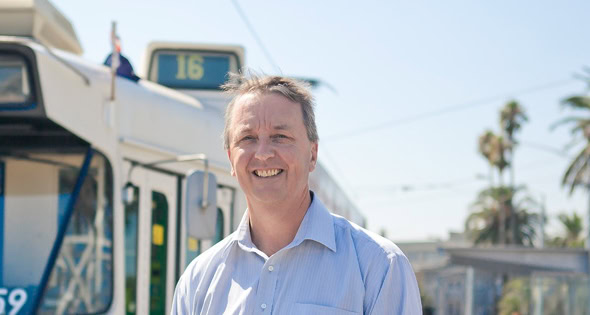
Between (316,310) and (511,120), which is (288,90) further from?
(511,120)

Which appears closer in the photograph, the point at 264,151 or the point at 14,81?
the point at 264,151

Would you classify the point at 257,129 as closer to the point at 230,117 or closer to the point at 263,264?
the point at 230,117

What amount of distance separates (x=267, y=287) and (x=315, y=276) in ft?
0.42

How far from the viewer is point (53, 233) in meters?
4.97

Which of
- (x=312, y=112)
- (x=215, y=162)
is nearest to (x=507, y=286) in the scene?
(x=215, y=162)

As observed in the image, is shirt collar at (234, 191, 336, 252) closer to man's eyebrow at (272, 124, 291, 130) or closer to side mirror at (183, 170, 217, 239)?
man's eyebrow at (272, 124, 291, 130)

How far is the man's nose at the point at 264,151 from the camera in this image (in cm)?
254

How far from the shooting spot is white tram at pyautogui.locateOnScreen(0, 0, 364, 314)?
4824 millimetres

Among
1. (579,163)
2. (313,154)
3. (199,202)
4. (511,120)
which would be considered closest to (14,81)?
(199,202)

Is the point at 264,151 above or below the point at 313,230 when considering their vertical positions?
above

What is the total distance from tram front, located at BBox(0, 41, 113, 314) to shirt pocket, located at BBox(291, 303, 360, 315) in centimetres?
272

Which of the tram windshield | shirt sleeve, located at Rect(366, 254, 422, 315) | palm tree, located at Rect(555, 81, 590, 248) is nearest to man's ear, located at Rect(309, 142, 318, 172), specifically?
shirt sleeve, located at Rect(366, 254, 422, 315)

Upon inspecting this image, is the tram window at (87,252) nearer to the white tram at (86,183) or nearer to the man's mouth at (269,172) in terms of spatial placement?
the white tram at (86,183)

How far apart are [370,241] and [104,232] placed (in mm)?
3022
